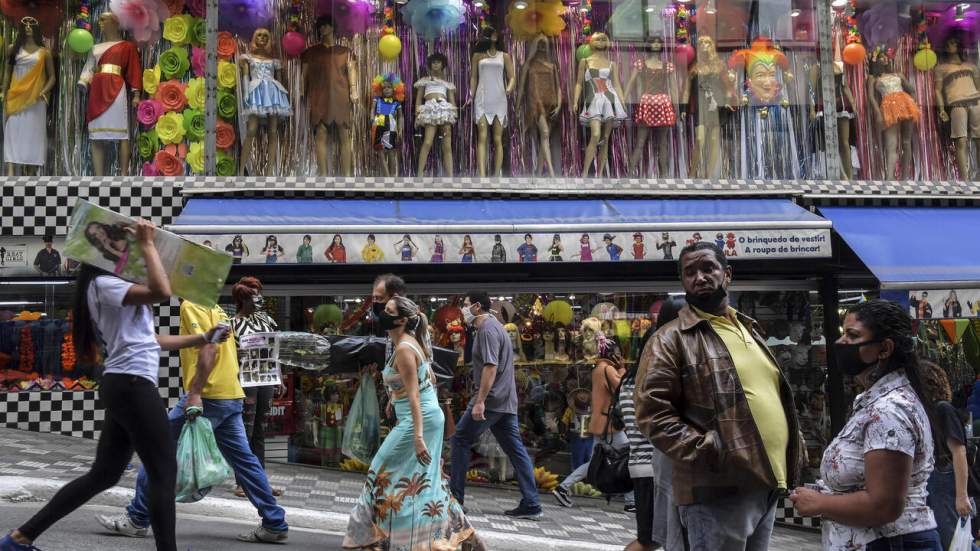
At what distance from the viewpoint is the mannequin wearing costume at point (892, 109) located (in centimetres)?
1200

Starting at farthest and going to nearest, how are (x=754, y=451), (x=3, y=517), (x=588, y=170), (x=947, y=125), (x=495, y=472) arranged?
(x=947, y=125) → (x=588, y=170) → (x=495, y=472) → (x=3, y=517) → (x=754, y=451)

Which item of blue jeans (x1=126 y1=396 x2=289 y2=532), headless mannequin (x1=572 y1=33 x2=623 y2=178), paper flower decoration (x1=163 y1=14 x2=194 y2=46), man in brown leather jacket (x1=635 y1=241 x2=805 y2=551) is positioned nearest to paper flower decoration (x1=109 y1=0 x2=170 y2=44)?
paper flower decoration (x1=163 y1=14 x2=194 y2=46)

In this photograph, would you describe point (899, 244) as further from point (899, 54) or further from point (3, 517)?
point (3, 517)

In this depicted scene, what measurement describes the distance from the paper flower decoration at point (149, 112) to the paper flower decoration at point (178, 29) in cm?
72

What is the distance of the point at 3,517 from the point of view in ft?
20.0

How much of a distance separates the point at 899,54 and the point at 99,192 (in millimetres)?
9265

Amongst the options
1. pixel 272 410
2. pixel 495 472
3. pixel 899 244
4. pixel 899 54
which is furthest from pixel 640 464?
pixel 899 54

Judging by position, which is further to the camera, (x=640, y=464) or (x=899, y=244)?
(x=899, y=244)

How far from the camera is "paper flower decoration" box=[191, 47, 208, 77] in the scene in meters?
11.1

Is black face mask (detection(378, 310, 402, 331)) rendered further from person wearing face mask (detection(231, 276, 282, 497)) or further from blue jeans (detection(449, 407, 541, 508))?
blue jeans (detection(449, 407, 541, 508))

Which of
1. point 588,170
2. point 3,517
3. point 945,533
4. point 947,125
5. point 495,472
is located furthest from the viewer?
point 947,125

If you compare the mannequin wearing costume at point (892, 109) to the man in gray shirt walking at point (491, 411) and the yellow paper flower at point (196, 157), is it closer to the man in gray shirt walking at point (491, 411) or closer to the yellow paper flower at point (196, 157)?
the man in gray shirt walking at point (491, 411)

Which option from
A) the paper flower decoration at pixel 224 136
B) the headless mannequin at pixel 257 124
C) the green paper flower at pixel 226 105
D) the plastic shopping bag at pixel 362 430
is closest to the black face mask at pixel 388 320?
the plastic shopping bag at pixel 362 430

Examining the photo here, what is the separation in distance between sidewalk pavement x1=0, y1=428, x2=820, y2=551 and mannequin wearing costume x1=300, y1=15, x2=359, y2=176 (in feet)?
11.3
